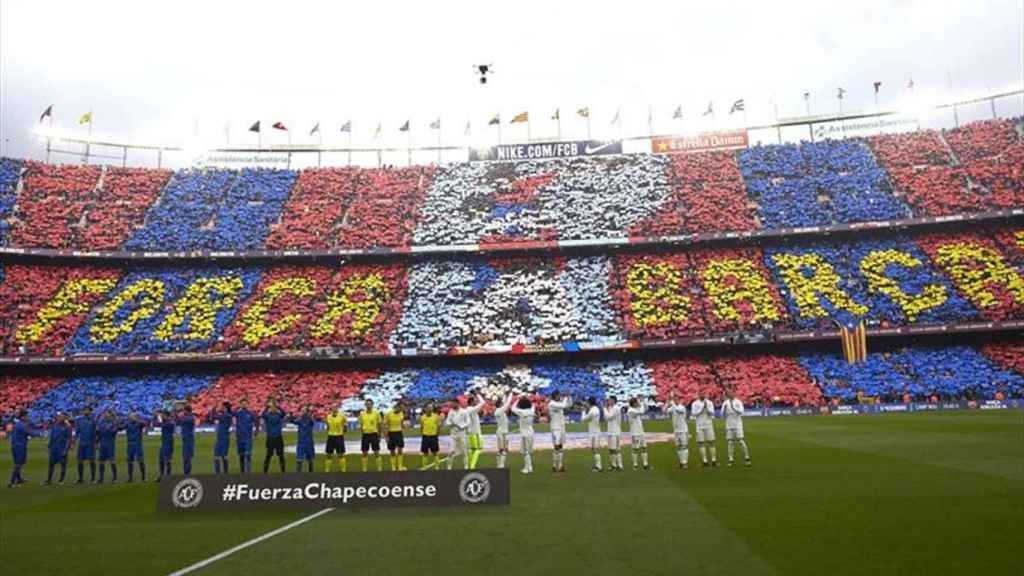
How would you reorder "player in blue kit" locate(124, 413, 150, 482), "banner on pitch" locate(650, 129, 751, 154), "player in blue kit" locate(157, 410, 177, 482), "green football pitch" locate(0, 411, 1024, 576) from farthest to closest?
"banner on pitch" locate(650, 129, 751, 154), "player in blue kit" locate(124, 413, 150, 482), "player in blue kit" locate(157, 410, 177, 482), "green football pitch" locate(0, 411, 1024, 576)

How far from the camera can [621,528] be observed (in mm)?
11609

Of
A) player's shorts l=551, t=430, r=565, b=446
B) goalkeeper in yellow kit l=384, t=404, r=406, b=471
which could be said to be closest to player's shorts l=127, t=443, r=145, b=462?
goalkeeper in yellow kit l=384, t=404, r=406, b=471

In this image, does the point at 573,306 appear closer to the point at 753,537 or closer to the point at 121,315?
the point at 121,315

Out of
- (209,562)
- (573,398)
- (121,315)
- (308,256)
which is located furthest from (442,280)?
(209,562)

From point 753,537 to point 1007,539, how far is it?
10.7ft

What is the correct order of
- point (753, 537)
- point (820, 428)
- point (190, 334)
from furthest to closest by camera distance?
point (190, 334), point (820, 428), point (753, 537)

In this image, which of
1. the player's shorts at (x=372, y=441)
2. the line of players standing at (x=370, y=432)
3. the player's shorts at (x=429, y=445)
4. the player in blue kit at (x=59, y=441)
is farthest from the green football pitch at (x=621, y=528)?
the player's shorts at (x=372, y=441)

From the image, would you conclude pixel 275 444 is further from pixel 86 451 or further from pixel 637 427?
pixel 637 427

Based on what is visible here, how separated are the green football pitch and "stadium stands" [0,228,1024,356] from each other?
32.6 meters

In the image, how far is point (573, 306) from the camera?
182 feet

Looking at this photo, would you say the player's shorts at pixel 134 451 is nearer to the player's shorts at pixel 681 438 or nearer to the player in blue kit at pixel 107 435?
the player in blue kit at pixel 107 435

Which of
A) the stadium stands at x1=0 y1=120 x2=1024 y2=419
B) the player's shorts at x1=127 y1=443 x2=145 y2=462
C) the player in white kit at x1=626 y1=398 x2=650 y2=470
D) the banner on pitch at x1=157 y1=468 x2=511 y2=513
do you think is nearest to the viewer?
the banner on pitch at x1=157 y1=468 x2=511 y2=513

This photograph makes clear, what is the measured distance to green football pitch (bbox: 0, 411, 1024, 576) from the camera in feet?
30.4

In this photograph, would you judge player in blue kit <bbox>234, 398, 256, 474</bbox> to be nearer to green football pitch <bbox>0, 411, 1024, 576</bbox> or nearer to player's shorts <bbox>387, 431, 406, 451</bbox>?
green football pitch <bbox>0, 411, 1024, 576</bbox>
